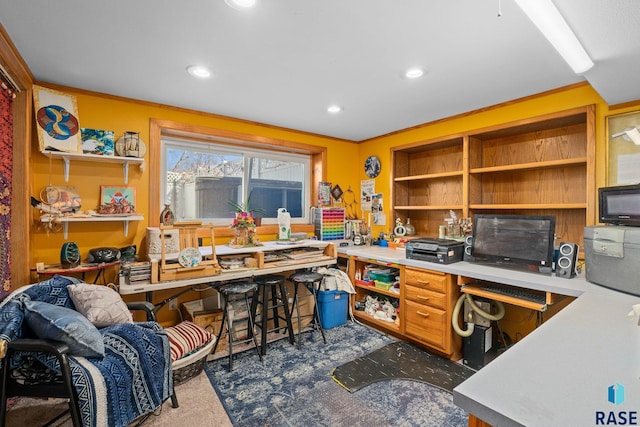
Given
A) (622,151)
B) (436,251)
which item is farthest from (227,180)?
(622,151)

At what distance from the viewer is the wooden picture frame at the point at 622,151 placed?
2.10 metres

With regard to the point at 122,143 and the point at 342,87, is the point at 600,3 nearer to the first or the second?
the point at 342,87

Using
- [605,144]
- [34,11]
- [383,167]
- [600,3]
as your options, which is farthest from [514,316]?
[34,11]

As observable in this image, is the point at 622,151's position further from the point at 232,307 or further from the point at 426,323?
the point at 232,307

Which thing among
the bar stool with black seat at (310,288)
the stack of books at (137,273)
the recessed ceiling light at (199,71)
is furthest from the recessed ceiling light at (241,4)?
the bar stool with black seat at (310,288)

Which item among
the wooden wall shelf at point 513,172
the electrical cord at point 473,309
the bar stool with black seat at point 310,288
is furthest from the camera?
the bar stool with black seat at point 310,288

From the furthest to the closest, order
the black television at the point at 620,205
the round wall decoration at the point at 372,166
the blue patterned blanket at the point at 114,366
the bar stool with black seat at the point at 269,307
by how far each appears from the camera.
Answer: the round wall decoration at the point at 372,166, the bar stool with black seat at the point at 269,307, the black television at the point at 620,205, the blue patterned blanket at the point at 114,366

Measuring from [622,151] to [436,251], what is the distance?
148 centimetres

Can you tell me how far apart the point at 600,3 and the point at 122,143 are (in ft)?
10.2

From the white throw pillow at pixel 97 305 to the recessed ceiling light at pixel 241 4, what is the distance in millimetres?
1809

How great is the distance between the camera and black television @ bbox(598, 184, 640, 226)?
1.74 meters

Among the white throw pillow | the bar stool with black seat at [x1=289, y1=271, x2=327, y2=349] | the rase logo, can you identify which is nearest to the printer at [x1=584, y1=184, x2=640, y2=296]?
the rase logo

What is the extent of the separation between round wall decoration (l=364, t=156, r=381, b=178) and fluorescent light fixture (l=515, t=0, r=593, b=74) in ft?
7.88

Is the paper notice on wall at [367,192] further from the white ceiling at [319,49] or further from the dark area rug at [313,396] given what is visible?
the dark area rug at [313,396]
